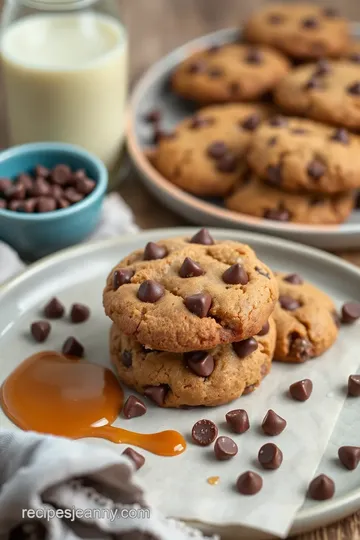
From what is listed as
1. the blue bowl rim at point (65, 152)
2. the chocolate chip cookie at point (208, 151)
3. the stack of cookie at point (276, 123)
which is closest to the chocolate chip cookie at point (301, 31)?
the stack of cookie at point (276, 123)

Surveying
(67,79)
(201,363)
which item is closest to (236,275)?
(201,363)

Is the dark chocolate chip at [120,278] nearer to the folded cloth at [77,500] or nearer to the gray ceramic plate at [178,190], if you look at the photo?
the folded cloth at [77,500]

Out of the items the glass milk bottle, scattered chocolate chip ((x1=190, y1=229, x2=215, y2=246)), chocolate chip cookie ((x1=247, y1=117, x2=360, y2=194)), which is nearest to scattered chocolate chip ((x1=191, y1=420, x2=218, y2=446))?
scattered chocolate chip ((x1=190, y1=229, x2=215, y2=246))

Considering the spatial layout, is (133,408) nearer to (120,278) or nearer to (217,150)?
(120,278)

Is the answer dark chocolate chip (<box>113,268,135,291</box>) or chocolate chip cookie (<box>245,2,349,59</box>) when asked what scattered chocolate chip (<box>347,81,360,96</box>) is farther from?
dark chocolate chip (<box>113,268,135,291</box>)

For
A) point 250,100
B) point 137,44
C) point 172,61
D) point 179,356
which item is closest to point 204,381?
point 179,356
